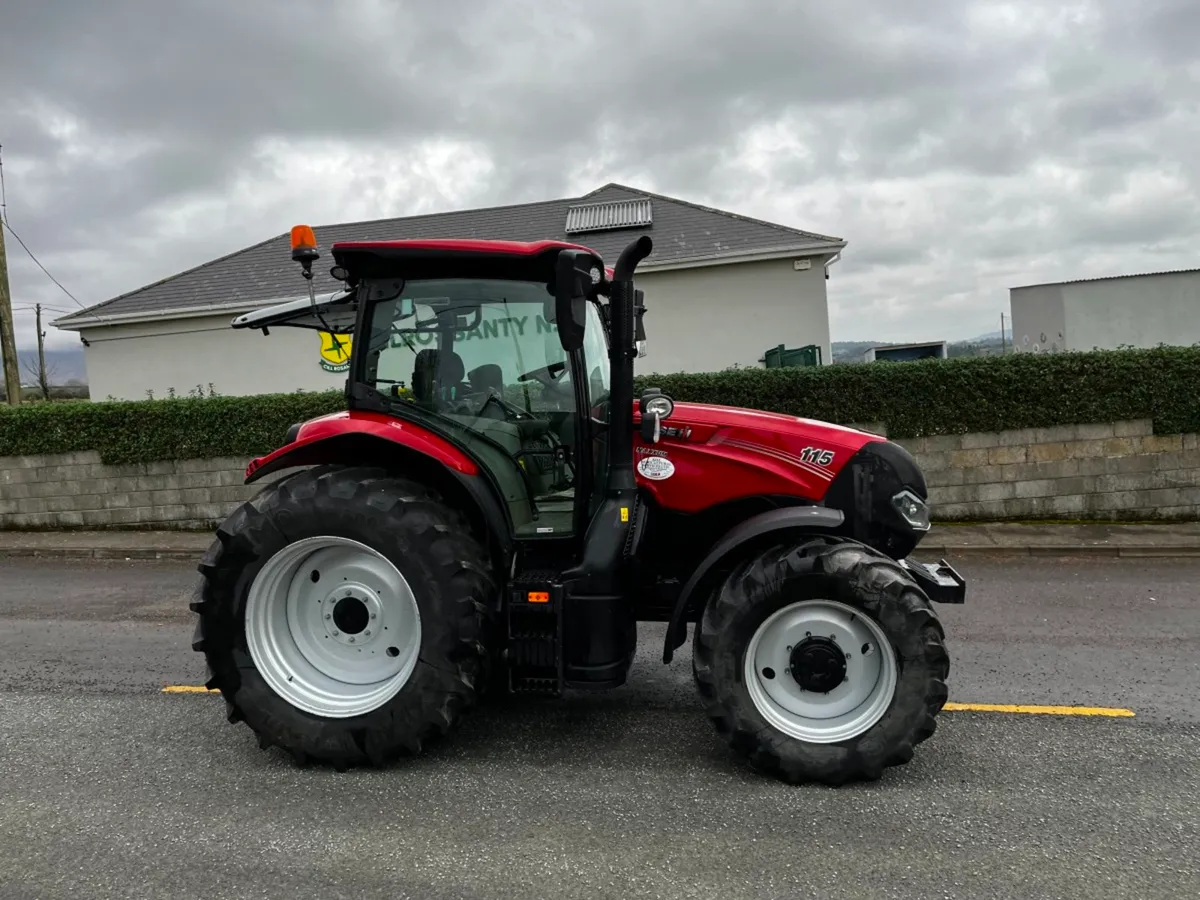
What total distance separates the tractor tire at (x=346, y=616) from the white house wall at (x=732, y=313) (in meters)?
10.4

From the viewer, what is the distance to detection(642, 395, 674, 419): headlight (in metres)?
3.69

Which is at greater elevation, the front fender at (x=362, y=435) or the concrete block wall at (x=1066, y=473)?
the front fender at (x=362, y=435)

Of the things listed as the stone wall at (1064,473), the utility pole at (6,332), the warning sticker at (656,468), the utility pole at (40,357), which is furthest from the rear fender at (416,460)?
the utility pole at (40,357)

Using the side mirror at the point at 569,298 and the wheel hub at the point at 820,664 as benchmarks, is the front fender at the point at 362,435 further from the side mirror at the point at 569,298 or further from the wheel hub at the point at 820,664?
the wheel hub at the point at 820,664

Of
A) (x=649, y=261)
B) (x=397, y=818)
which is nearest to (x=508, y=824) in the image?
(x=397, y=818)

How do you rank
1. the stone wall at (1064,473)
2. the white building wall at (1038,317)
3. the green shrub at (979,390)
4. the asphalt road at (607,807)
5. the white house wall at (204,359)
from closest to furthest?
the asphalt road at (607,807), the green shrub at (979,390), the stone wall at (1064,473), the white house wall at (204,359), the white building wall at (1038,317)

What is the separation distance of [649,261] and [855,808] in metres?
11.7

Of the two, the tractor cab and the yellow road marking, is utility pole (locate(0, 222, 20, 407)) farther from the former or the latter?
the yellow road marking

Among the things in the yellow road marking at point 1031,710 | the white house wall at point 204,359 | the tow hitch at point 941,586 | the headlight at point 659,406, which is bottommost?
the yellow road marking at point 1031,710

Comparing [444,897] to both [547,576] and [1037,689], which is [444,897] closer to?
[547,576]

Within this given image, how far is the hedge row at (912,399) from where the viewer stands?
30.5 feet

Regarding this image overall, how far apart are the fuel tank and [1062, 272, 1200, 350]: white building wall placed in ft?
58.4

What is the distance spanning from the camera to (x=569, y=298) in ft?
10.9


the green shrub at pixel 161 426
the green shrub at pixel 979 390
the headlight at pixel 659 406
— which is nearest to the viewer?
the headlight at pixel 659 406
